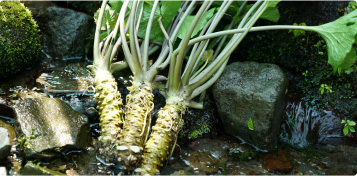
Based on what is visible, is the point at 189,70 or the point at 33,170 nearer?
the point at 33,170

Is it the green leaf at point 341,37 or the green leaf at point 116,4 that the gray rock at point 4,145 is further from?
the green leaf at point 341,37

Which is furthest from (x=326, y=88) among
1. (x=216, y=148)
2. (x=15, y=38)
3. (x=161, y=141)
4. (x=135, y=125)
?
(x=15, y=38)

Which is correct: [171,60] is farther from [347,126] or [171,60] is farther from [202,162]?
[347,126]

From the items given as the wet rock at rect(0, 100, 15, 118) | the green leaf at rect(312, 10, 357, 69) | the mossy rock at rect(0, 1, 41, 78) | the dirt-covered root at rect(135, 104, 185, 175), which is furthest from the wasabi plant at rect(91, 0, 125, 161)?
the green leaf at rect(312, 10, 357, 69)

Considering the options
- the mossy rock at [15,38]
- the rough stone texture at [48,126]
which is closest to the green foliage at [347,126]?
the rough stone texture at [48,126]

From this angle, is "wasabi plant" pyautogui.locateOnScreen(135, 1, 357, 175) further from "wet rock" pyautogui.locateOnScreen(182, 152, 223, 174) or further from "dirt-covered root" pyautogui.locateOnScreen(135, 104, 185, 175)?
"wet rock" pyautogui.locateOnScreen(182, 152, 223, 174)

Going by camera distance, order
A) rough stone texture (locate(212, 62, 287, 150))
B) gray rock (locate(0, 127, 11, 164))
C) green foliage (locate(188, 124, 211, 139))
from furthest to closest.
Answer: green foliage (locate(188, 124, 211, 139)) < rough stone texture (locate(212, 62, 287, 150)) < gray rock (locate(0, 127, 11, 164))
